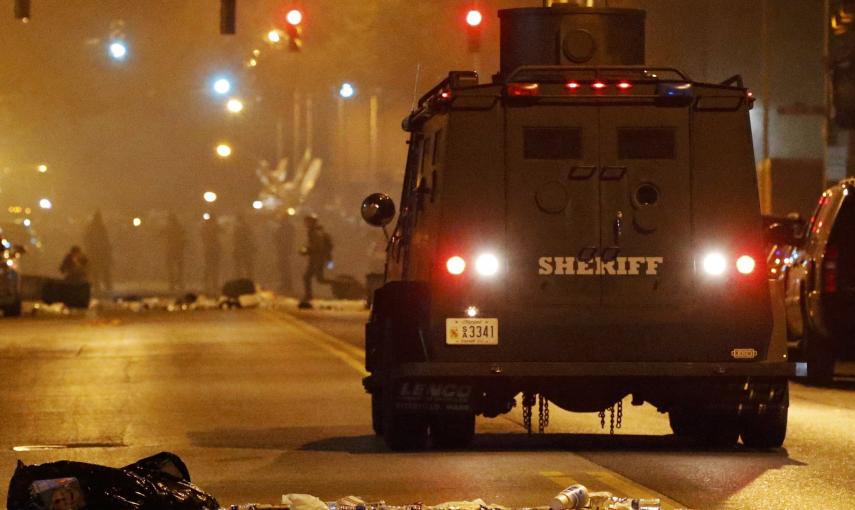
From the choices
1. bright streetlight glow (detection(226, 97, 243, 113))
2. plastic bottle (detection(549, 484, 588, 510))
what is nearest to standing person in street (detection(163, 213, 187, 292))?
bright streetlight glow (detection(226, 97, 243, 113))

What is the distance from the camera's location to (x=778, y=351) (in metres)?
11.5

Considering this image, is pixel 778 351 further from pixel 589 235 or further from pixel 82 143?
pixel 82 143

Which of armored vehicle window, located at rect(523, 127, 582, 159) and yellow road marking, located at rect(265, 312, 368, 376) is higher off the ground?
armored vehicle window, located at rect(523, 127, 582, 159)

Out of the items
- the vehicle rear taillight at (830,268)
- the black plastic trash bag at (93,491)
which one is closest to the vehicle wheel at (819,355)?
the vehicle rear taillight at (830,268)

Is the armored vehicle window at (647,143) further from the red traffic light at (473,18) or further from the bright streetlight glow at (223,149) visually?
the bright streetlight glow at (223,149)

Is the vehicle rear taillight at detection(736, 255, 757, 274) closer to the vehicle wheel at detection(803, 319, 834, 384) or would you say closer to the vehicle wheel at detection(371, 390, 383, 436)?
the vehicle wheel at detection(371, 390, 383, 436)

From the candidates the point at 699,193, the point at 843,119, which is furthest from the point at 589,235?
the point at 843,119

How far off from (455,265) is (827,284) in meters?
7.53

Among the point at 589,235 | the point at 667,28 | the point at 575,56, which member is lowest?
the point at 589,235

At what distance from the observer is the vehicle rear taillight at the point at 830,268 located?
59.2 ft

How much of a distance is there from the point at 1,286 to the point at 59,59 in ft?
83.7

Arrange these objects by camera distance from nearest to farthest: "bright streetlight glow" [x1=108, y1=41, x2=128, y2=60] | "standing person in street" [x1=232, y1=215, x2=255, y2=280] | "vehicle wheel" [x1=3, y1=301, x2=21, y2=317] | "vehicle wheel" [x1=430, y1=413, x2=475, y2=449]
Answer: "vehicle wheel" [x1=430, y1=413, x2=475, y2=449]
"vehicle wheel" [x1=3, y1=301, x2=21, y2=317]
"bright streetlight glow" [x1=108, y1=41, x2=128, y2=60]
"standing person in street" [x1=232, y1=215, x2=255, y2=280]

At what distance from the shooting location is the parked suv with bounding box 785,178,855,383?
1800 centimetres

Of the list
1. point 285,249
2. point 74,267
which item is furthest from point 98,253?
point 74,267
